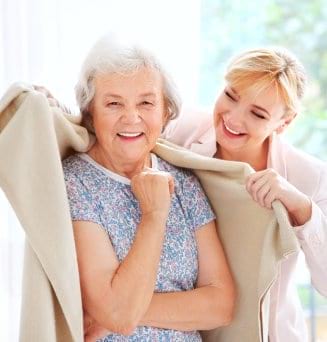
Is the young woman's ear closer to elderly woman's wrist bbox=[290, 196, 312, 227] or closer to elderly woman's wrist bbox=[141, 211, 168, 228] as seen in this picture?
elderly woman's wrist bbox=[290, 196, 312, 227]

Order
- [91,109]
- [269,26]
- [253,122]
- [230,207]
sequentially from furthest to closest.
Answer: [269,26], [253,122], [230,207], [91,109]

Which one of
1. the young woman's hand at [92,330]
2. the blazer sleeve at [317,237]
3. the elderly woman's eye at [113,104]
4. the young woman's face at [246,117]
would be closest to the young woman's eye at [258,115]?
the young woman's face at [246,117]

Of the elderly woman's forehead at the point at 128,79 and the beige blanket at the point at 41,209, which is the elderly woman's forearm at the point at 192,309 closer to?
the beige blanket at the point at 41,209

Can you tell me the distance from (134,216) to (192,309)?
0.25 metres

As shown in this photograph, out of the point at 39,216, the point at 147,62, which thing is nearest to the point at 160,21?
the point at 147,62

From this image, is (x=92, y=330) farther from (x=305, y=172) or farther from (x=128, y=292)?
(x=305, y=172)

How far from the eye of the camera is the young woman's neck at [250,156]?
2.21m

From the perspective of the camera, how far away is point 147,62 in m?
1.84

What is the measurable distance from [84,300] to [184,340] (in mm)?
291

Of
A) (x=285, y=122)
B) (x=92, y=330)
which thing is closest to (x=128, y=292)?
(x=92, y=330)

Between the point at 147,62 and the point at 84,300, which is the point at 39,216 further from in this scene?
the point at 147,62

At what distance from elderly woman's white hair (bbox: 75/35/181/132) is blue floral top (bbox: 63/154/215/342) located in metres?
0.16

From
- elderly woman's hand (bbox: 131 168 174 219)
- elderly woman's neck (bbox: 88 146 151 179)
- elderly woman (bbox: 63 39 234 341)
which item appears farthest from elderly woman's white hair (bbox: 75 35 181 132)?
elderly woman's hand (bbox: 131 168 174 219)

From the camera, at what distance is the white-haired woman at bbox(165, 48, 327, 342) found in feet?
6.99
